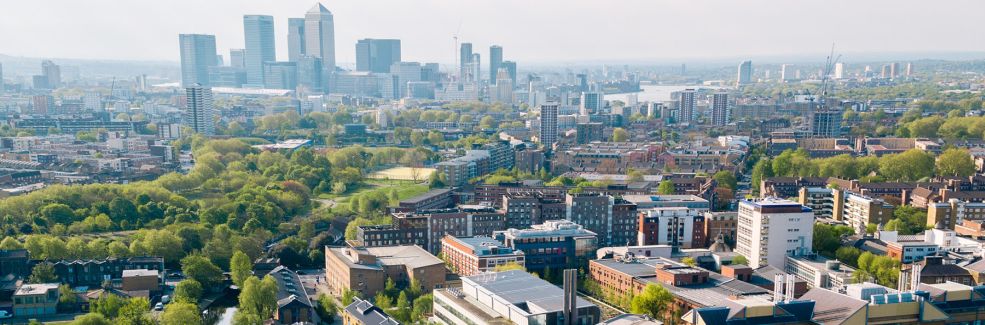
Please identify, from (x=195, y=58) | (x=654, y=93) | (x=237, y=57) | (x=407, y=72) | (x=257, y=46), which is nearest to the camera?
(x=195, y=58)

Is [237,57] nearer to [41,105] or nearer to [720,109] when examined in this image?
[41,105]

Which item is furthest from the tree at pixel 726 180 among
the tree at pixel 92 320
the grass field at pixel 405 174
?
the tree at pixel 92 320

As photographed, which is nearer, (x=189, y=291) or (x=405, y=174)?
(x=189, y=291)

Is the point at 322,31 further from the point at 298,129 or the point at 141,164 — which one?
the point at 141,164

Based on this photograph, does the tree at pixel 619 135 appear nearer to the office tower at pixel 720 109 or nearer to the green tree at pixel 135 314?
the office tower at pixel 720 109

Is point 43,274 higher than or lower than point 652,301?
lower

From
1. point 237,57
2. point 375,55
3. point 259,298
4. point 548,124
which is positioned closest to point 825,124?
point 548,124
